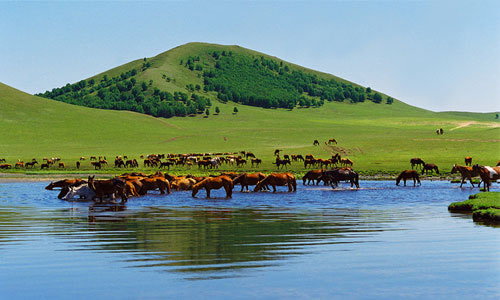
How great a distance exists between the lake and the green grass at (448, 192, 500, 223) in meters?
0.47

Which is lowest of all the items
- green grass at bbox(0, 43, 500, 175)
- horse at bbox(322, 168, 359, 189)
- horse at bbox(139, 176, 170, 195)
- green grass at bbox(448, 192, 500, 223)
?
green grass at bbox(448, 192, 500, 223)

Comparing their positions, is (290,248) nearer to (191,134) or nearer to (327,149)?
(327,149)

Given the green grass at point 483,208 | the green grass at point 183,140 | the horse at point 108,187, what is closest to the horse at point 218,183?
the horse at point 108,187

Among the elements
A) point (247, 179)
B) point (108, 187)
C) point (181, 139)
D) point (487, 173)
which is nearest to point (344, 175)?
point (247, 179)

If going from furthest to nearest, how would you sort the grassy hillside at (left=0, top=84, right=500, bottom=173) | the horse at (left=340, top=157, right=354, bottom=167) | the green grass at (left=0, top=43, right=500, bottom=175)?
the grassy hillside at (left=0, top=84, right=500, bottom=173) < the green grass at (left=0, top=43, right=500, bottom=175) < the horse at (left=340, top=157, right=354, bottom=167)

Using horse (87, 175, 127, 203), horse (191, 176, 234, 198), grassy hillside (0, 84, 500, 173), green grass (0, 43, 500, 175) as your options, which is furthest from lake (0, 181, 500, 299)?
grassy hillside (0, 84, 500, 173)

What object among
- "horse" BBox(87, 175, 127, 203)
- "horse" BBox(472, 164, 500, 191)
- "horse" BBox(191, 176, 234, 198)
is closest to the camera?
"horse" BBox(87, 175, 127, 203)

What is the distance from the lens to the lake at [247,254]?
9164mm

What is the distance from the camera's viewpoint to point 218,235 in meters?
15.9

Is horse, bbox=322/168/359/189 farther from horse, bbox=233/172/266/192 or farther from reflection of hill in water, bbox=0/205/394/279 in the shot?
reflection of hill in water, bbox=0/205/394/279

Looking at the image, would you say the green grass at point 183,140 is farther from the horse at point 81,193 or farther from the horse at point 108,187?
the horse at point 108,187

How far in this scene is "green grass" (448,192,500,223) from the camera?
62.2 feet

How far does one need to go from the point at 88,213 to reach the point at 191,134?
371 feet

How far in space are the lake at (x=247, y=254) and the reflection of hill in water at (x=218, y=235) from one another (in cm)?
3
